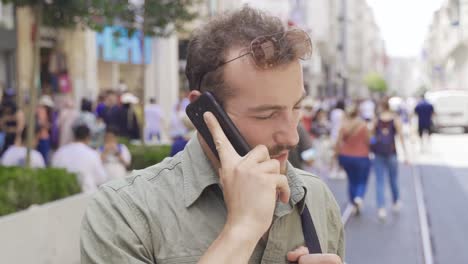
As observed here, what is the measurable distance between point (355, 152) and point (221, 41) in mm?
10139

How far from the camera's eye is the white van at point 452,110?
3597 cm

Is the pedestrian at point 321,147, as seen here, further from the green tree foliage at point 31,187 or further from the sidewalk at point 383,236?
the green tree foliage at point 31,187

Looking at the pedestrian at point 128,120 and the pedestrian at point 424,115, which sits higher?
the pedestrian at point 128,120

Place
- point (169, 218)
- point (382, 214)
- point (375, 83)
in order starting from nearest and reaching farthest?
point (169, 218) → point (382, 214) → point (375, 83)

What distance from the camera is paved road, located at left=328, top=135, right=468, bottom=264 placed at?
834 centimetres

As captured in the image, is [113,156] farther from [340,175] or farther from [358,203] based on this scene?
[340,175]

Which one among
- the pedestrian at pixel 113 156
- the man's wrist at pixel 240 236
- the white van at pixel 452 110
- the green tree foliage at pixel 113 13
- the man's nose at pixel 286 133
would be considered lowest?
the white van at pixel 452 110

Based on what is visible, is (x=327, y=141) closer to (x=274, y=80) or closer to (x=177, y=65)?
(x=177, y=65)

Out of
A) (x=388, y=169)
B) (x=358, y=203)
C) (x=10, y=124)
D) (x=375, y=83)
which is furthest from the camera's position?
(x=375, y=83)

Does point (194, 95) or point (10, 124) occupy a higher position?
point (194, 95)

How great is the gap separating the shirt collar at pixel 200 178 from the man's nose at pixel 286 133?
0.61 feet

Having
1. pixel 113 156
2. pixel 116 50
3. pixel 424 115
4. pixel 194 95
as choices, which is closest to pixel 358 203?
pixel 113 156

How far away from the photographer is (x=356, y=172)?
11750mm

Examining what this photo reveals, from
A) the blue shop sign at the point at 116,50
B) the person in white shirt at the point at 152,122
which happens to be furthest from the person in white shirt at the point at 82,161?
the blue shop sign at the point at 116,50
